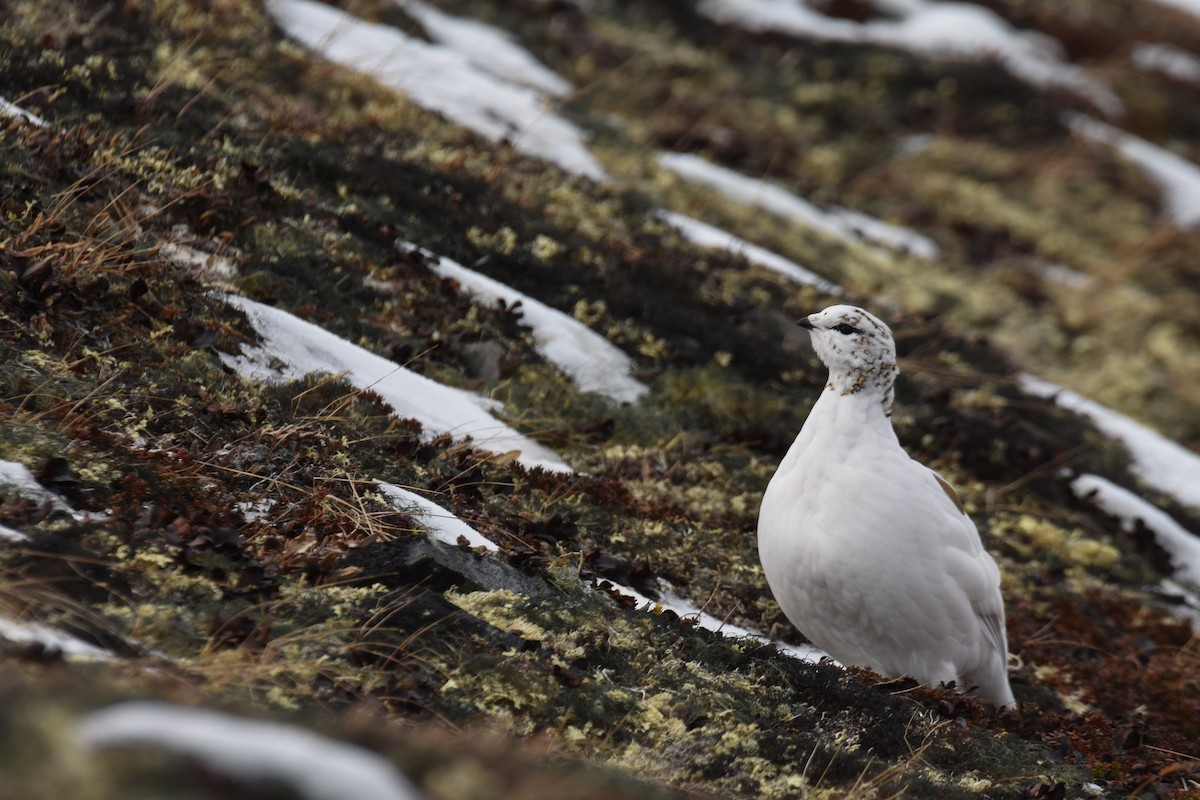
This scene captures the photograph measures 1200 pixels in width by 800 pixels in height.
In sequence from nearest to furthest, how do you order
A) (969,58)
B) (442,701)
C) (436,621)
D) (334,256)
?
(442,701) < (436,621) < (334,256) < (969,58)

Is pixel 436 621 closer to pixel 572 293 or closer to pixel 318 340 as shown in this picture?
pixel 318 340

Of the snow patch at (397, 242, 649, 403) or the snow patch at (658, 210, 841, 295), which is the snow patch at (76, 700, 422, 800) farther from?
the snow patch at (658, 210, 841, 295)

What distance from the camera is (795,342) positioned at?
8977 mm

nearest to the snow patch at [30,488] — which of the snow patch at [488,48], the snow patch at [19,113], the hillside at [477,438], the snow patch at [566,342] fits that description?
the hillside at [477,438]

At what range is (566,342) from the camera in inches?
297

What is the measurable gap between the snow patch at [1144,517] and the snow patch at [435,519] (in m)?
5.29

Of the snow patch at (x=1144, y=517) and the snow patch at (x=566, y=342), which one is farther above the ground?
the snow patch at (x=566, y=342)

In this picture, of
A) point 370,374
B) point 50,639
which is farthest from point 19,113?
point 50,639

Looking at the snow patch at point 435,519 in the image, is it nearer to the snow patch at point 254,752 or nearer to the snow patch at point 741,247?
the snow patch at point 254,752

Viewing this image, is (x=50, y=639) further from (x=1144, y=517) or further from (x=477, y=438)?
(x=1144, y=517)

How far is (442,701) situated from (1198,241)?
14252 mm

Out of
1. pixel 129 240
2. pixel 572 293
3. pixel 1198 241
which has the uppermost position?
pixel 129 240

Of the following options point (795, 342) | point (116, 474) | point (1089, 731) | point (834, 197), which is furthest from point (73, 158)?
point (834, 197)

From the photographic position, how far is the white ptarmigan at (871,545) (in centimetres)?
534
